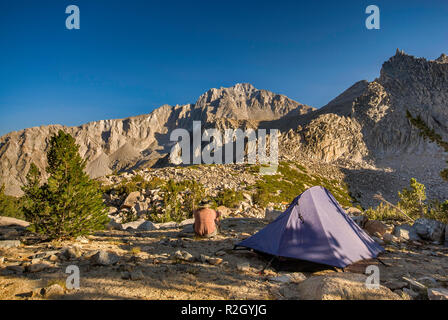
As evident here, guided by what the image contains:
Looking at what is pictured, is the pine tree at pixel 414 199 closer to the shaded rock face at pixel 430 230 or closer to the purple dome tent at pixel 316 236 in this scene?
the shaded rock face at pixel 430 230

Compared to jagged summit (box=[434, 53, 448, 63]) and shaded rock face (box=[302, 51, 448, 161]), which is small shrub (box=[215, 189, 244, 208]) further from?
jagged summit (box=[434, 53, 448, 63])

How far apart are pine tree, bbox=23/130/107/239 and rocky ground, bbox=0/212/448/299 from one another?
62 centimetres

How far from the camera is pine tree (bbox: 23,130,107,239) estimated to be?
7.93 meters

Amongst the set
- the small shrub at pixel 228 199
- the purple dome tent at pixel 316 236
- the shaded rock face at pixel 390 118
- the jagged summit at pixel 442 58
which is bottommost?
the small shrub at pixel 228 199

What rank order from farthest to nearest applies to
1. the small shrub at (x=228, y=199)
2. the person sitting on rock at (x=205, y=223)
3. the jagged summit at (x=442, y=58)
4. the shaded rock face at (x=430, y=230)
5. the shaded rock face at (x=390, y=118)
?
the jagged summit at (x=442, y=58) < the shaded rock face at (x=390, y=118) < the small shrub at (x=228, y=199) < the person sitting on rock at (x=205, y=223) < the shaded rock face at (x=430, y=230)

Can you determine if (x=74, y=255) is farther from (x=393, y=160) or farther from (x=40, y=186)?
(x=393, y=160)

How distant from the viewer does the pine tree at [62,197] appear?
7930 millimetres

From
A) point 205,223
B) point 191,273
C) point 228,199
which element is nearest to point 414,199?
point 228,199

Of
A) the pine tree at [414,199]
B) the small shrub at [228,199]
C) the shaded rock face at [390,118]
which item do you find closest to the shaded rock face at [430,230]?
the pine tree at [414,199]

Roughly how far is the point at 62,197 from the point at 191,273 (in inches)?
208

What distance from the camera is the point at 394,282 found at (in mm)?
5430

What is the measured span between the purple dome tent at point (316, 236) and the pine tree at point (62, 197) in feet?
19.3
